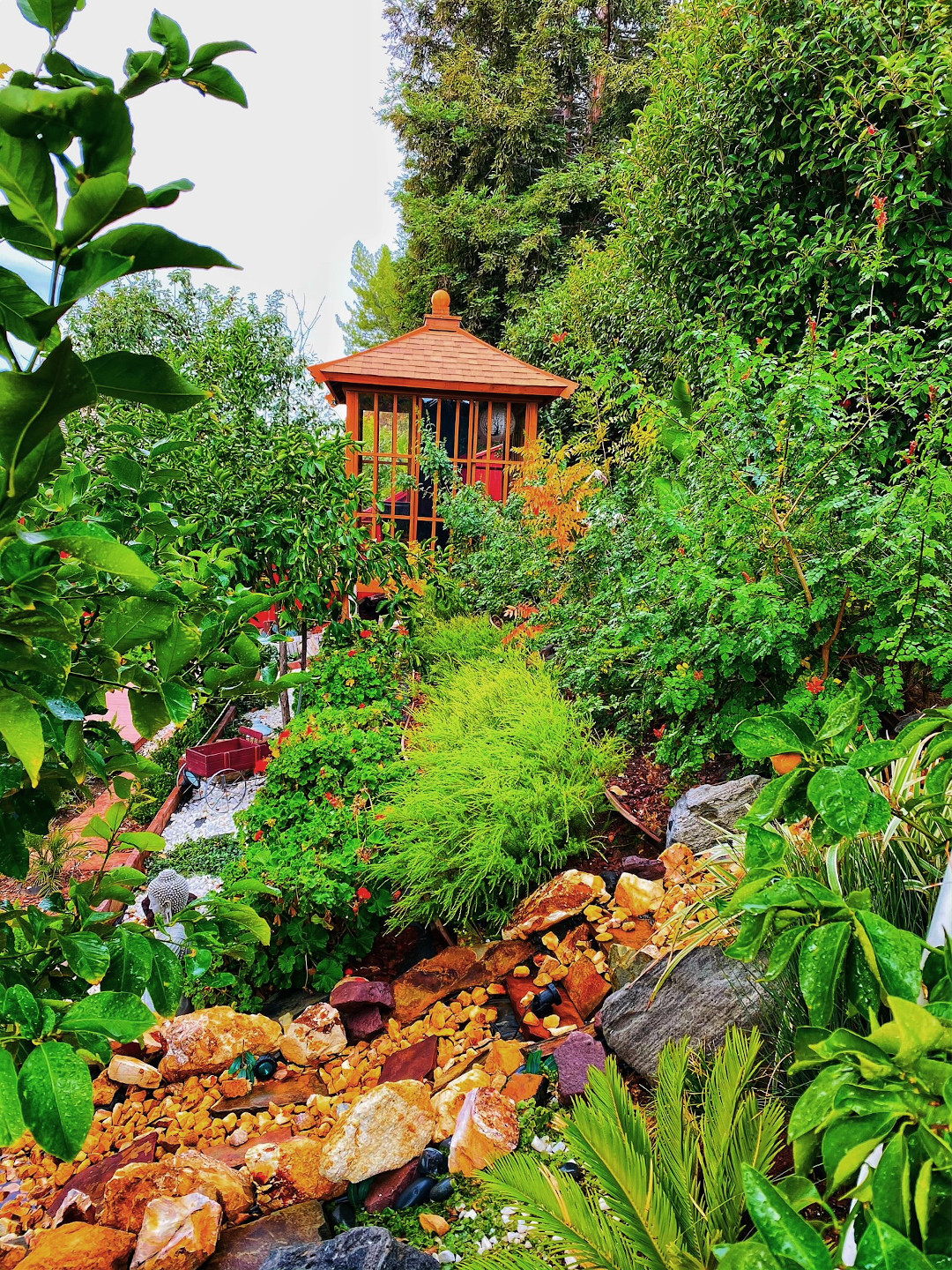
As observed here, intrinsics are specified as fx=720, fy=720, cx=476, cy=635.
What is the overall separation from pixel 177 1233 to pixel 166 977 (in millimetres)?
1143

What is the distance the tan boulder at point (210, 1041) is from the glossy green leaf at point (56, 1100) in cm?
187

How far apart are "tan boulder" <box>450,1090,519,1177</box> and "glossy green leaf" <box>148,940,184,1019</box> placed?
1098 mm

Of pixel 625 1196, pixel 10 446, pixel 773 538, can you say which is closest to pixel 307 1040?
pixel 625 1196

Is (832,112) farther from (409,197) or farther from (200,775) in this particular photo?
(409,197)

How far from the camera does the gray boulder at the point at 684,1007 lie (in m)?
1.61

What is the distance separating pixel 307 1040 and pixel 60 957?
1581mm

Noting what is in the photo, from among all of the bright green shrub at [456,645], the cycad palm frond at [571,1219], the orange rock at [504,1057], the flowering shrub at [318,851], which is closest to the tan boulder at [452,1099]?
the orange rock at [504,1057]

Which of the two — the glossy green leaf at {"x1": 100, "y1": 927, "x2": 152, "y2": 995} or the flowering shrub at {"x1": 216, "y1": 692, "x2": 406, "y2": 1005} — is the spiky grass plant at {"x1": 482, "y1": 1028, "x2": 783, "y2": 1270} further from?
the flowering shrub at {"x1": 216, "y1": 692, "x2": 406, "y2": 1005}

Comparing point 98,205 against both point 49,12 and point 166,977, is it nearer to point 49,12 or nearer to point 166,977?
point 49,12

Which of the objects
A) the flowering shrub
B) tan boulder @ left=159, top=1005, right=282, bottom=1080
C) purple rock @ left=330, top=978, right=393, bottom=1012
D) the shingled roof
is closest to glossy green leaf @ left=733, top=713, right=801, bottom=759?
the flowering shrub

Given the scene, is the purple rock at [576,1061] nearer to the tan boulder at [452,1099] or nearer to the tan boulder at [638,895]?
the tan boulder at [452,1099]

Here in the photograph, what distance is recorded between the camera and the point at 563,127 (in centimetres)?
1380

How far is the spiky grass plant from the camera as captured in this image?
40.8 inches

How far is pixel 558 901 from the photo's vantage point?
2359mm
